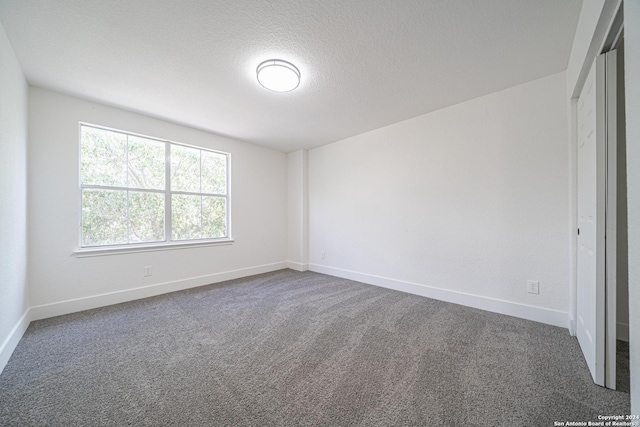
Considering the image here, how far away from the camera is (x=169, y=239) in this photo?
11.4ft

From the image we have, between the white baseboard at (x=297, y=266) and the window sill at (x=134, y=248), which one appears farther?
the white baseboard at (x=297, y=266)

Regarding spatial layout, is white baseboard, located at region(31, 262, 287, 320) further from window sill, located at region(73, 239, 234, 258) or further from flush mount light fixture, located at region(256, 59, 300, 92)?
flush mount light fixture, located at region(256, 59, 300, 92)

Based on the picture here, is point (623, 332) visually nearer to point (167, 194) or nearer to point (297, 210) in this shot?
point (297, 210)

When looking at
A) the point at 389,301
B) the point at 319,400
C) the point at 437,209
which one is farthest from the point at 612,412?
the point at 437,209

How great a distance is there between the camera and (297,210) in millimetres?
4867

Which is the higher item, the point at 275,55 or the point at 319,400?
the point at 275,55

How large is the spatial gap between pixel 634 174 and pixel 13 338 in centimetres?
399

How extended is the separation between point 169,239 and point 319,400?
10.3ft

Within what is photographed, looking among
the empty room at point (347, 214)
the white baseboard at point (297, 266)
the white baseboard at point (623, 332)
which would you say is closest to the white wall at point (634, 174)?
the empty room at point (347, 214)

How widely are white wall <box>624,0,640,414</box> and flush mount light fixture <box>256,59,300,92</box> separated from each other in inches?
78.4

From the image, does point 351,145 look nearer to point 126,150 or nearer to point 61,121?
point 126,150

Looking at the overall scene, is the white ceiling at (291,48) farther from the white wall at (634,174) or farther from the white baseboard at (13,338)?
the white baseboard at (13,338)

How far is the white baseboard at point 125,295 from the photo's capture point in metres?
2.54

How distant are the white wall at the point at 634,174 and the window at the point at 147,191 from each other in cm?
426
